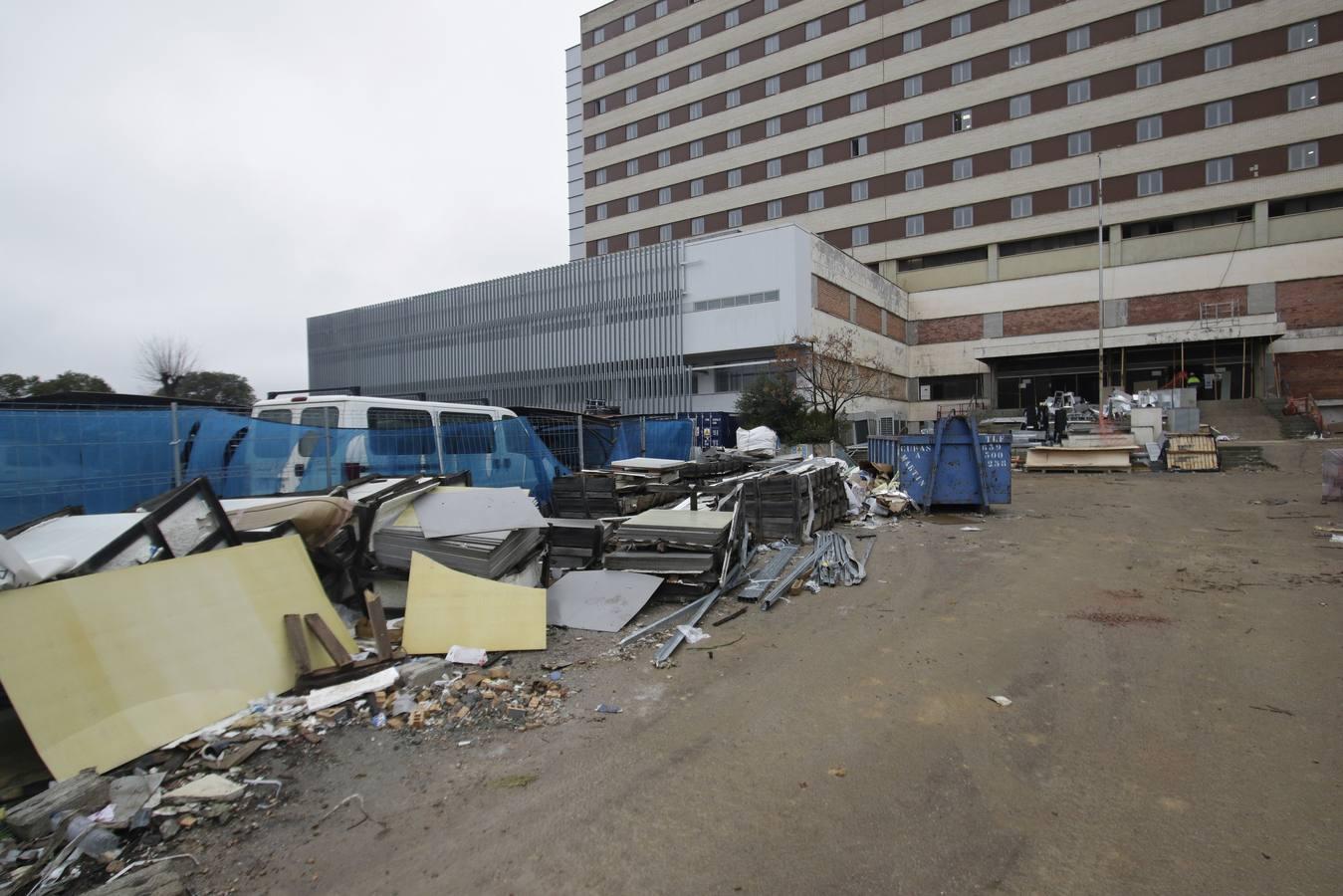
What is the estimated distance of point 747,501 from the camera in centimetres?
953

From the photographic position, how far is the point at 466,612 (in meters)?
5.26

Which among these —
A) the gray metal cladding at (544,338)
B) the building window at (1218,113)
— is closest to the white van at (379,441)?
the gray metal cladding at (544,338)

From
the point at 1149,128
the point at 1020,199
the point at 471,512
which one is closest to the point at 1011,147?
the point at 1020,199

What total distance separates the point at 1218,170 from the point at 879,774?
45.2 metres

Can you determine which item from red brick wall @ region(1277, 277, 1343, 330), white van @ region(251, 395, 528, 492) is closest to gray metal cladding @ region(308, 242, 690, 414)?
white van @ region(251, 395, 528, 492)

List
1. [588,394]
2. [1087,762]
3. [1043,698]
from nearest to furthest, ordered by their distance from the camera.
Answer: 1. [1087,762]
2. [1043,698]
3. [588,394]

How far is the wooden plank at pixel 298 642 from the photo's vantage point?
439cm

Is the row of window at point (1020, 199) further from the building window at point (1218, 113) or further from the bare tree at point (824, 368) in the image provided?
the bare tree at point (824, 368)

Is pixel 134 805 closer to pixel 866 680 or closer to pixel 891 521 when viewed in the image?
pixel 866 680

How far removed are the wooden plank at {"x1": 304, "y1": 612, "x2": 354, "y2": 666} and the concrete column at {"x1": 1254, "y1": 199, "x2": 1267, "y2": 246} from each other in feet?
149

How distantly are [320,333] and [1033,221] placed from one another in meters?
46.2

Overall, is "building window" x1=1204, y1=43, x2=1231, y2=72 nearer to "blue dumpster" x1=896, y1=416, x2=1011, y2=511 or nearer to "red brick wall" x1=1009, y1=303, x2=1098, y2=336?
"red brick wall" x1=1009, y1=303, x2=1098, y2=336

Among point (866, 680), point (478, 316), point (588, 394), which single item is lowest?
point (866, 680)

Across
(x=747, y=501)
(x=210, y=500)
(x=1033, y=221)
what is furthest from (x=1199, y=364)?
(x=210, y=500)
